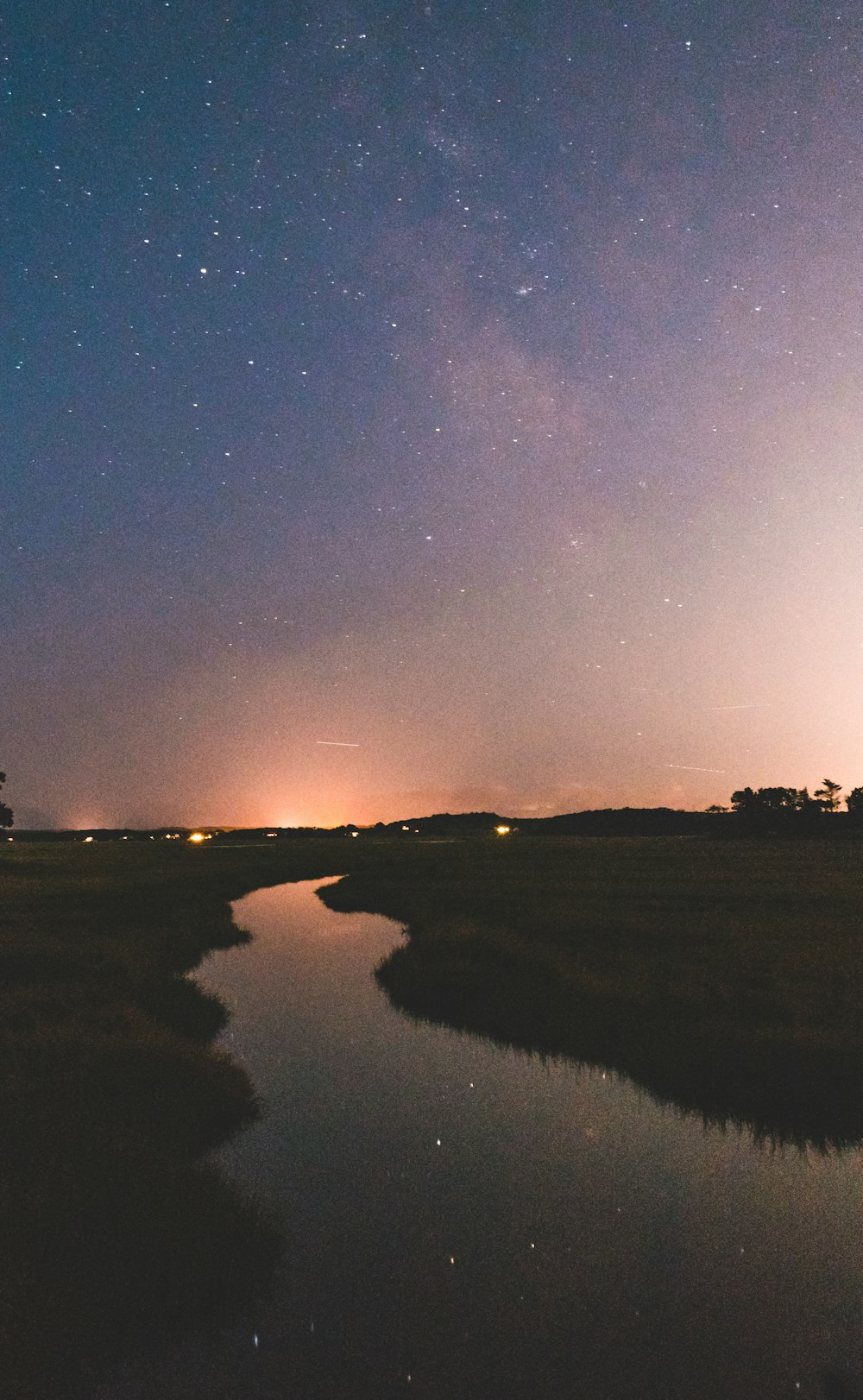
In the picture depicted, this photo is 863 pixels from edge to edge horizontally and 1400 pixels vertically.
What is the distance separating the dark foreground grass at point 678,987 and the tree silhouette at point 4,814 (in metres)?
164

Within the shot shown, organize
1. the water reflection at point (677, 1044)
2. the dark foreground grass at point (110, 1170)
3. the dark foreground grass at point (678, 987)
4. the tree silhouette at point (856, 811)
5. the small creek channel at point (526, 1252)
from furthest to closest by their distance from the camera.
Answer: the tree silhouette at point (856, 811), the dark foreground grass at point (678, 987), the water reflection at point (677, 1044), the dark foreground grass at point (110, 1170), the small creek channel at point (526, 1252)

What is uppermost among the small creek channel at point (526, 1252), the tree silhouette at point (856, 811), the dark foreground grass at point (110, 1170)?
the tree silhouette at point (856, 811)

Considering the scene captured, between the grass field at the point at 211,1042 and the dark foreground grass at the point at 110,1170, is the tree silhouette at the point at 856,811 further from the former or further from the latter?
the dark foreground grass at the point at 110,1170

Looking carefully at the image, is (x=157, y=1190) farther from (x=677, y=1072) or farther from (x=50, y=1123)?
(x=677, y=1072)

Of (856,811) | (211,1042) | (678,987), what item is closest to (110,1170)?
(211,1042)

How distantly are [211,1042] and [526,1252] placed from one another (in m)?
10.1

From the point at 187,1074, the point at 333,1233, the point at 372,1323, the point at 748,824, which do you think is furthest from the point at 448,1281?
the point at 748,824

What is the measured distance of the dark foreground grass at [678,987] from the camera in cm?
1277

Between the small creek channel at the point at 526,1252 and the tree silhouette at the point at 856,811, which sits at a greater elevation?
the tree silhouette at the point at 856,811

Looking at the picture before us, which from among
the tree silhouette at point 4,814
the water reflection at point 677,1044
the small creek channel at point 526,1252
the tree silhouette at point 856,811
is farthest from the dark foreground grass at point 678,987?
the tree silhouette at point 4,814

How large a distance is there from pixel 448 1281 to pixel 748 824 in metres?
135

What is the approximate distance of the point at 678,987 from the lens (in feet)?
61.3

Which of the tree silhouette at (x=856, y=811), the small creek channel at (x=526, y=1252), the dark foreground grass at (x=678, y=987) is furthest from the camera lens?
the tree silhouette at (x=856, y=811)

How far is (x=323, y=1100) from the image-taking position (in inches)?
518
